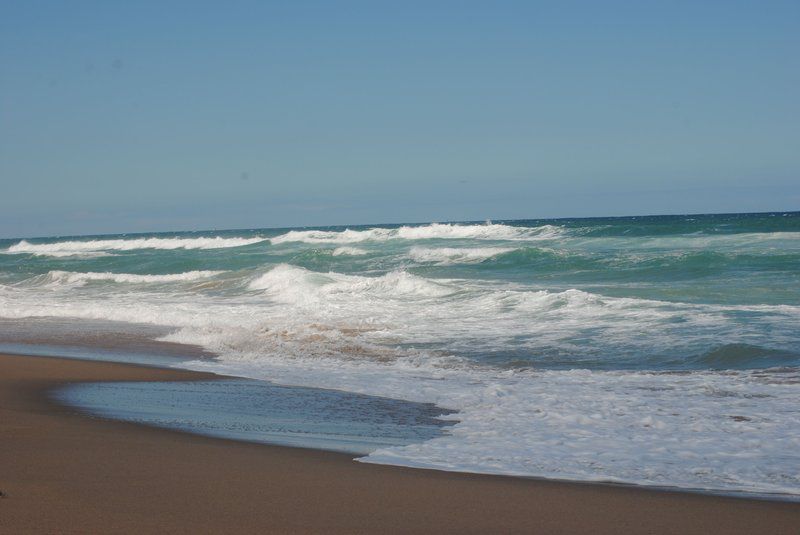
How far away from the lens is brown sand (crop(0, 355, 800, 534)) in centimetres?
402

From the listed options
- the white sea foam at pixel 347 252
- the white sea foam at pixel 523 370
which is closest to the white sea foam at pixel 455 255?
the white sea foam at pixel 347 252

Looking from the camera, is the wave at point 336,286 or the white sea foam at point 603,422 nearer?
the white sea foam at point 603,422

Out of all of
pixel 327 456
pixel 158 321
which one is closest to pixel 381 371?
pixel 327 456

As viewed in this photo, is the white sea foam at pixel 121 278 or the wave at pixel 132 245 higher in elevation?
the wave at pixel 132 245

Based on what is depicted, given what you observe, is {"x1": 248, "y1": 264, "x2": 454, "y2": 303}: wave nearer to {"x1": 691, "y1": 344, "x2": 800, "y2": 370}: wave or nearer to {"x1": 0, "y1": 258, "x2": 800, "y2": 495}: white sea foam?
{"x1": 0, "y1": 258, "x2": 800, "y2": 495}: white sea foam

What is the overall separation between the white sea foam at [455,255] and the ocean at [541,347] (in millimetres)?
1293

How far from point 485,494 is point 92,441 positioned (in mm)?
2737

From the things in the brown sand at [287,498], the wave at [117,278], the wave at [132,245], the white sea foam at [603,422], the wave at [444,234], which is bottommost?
the white sea foam at [603,422]

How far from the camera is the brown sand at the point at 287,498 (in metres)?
4.02

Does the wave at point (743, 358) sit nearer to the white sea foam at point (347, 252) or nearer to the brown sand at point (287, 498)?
the brown sand at point (287, 498)

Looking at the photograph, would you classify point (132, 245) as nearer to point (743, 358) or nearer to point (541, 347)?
point (541, 347)

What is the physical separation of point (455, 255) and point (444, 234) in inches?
690

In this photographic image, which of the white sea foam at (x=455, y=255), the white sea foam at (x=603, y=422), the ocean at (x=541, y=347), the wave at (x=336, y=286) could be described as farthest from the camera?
the white sea foam at (x=455, y=255)

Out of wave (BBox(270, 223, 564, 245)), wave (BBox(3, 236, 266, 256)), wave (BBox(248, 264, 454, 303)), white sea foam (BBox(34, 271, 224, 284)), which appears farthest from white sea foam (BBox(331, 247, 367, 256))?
wave (BBox(3, 236, 266, 256))
